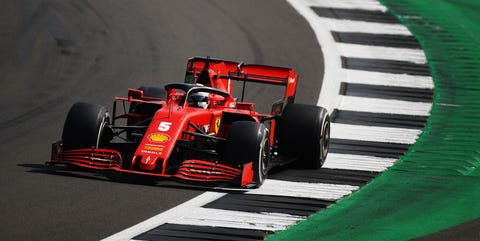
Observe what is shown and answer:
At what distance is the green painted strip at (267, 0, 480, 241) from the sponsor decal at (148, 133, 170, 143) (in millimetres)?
1964

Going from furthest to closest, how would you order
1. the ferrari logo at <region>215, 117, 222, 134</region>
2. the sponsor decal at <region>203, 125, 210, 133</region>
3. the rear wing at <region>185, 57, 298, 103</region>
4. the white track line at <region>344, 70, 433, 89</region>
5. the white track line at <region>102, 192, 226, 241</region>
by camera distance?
the white track line at <region>344, 70, 433, 89</region>, the rear wing at <region>185, 57, 298, 103</region>, the ferrari logo at <region>215, 117, 222, 134</region>, the sponsor decal at <region>203, 125, 210, 133</region>, the white track line at <region>102, 192, 226, 241</region>

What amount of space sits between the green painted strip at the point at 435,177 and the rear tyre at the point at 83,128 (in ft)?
9.36

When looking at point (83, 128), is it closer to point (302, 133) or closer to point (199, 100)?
point (199, 100)

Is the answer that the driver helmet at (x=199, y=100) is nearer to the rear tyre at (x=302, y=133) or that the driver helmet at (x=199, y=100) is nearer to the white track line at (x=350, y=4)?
the rear tyre at (x=302, y=133)

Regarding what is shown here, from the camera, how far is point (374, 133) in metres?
16.9

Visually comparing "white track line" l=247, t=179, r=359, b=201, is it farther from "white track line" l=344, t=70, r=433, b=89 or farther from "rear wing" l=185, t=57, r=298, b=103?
"white track line" l=344, t=70, r=433, b=89

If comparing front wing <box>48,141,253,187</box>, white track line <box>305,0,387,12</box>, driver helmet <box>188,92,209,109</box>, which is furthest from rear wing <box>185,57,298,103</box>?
white track line <box>305,0,387,12</box>

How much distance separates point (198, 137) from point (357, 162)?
2480 millimetres

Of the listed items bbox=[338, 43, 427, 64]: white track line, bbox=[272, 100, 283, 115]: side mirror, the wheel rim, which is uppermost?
bbox=[338, 43, 427, 64]: white track line

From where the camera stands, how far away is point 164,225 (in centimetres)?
1134

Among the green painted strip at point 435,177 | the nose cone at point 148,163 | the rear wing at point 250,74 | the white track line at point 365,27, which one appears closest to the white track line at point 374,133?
the green painted strip at point 435,177

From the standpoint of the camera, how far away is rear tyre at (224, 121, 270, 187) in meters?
13.0

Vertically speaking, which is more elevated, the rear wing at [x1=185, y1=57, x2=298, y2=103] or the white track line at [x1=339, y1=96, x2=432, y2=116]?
the rear wing at [x1=185, y1=57, x2=298, y2=103]

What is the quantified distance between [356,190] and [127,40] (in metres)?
9.01
